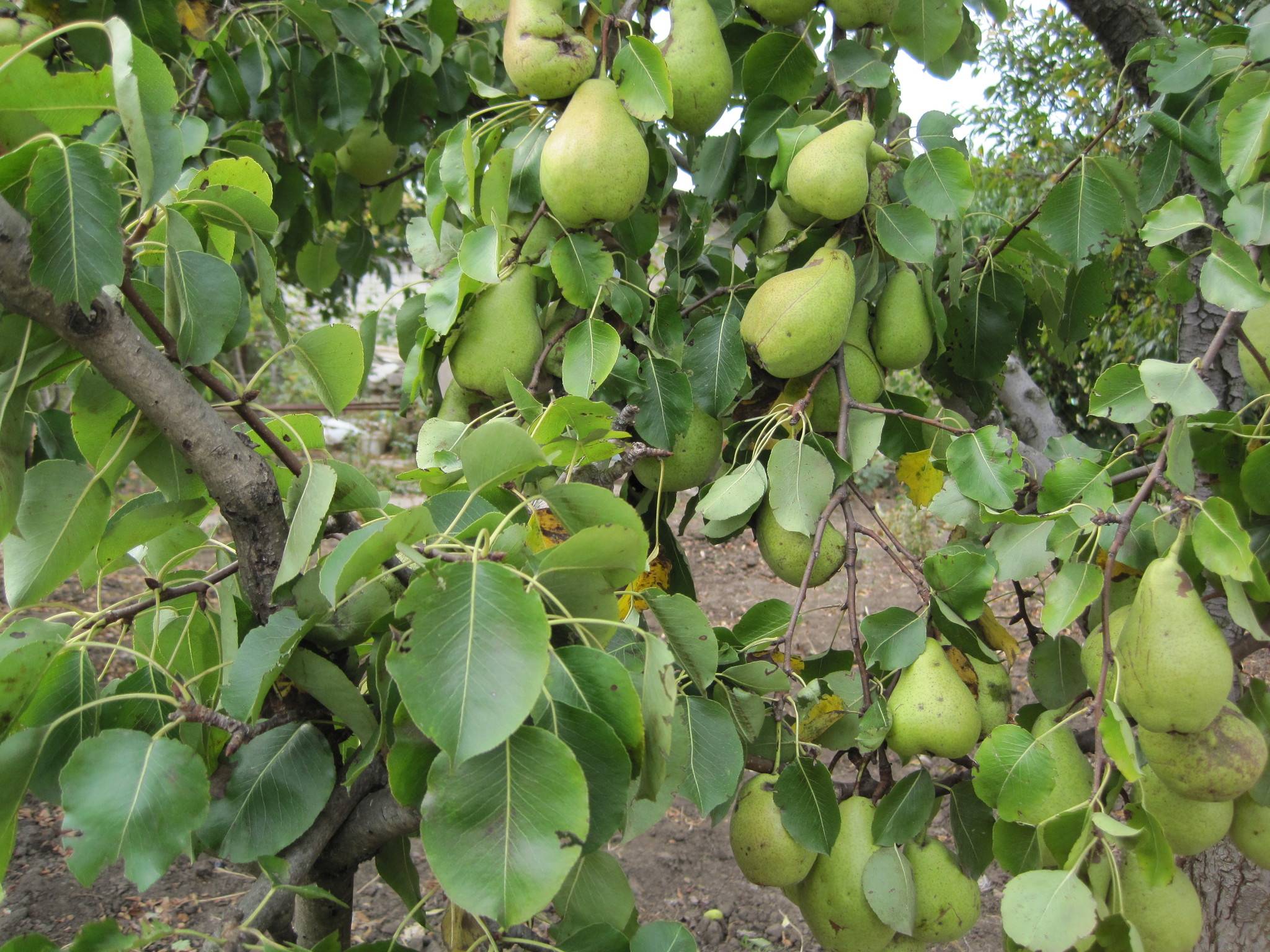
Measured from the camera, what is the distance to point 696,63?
114 cm

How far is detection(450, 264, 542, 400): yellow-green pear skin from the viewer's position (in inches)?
44.6

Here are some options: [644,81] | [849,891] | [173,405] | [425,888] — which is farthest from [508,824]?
[425,888]

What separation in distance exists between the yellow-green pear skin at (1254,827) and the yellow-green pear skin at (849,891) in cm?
38

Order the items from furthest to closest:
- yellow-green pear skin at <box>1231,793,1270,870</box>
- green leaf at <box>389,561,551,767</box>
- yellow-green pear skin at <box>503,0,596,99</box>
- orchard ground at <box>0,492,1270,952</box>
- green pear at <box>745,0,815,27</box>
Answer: orchard ground at <box>0,492,1270,952</box>
green pear at <box>745,0,815,27</box>
yellow-green pear skin at <box>503,0,596,99</box>
yellow-green pear skin at <box>1231,793,1270,870</box>
green leaf at <box>389,561,551,767</box>

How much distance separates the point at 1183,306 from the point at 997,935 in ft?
4.55

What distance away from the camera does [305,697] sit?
0.85 meters

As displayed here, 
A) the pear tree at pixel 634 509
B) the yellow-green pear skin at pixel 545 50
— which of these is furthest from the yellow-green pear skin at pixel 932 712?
the yellow-green pear skin at pixel 545 50

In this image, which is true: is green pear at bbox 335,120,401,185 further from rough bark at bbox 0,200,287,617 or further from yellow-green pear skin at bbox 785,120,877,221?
rough bark at bbox 0,200,287,617

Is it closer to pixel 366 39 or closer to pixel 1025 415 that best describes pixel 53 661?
pixel 366 39

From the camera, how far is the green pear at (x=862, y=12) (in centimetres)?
116

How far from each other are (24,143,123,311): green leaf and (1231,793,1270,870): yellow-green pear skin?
3.78 ft

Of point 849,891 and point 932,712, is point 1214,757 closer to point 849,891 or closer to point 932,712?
point 932,712

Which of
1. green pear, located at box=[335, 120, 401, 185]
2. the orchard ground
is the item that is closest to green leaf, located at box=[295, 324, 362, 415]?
the orchard ground

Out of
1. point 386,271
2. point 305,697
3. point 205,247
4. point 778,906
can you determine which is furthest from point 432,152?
point 386,271
